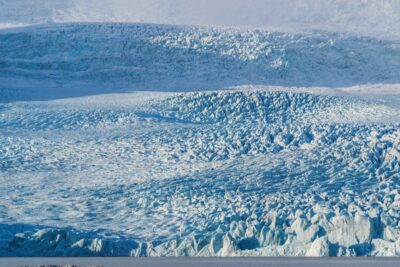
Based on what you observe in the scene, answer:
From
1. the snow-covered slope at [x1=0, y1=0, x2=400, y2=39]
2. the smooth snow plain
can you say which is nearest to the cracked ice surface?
the smooth snow plain

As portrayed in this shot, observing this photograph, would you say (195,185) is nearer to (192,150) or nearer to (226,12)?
(192,150)

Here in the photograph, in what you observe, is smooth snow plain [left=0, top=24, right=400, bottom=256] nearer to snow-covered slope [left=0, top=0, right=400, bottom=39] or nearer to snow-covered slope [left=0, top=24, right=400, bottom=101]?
snow-covered slope [left=0, top=24, right=400, bottom=101]

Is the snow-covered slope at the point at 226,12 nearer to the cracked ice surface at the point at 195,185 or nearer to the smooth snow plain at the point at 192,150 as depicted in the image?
the smooth snow plain at the point at 192,150

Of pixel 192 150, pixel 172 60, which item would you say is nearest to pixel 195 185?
pixel 192 150

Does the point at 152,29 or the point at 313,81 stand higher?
the point at 152,29

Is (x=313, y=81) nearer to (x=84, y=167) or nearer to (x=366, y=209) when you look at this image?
(x=84, y=167)

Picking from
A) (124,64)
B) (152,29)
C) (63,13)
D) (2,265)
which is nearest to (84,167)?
(2,265)

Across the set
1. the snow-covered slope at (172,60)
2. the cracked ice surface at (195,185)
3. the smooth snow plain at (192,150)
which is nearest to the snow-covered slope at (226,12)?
the snow-covered slope at (172,60)
